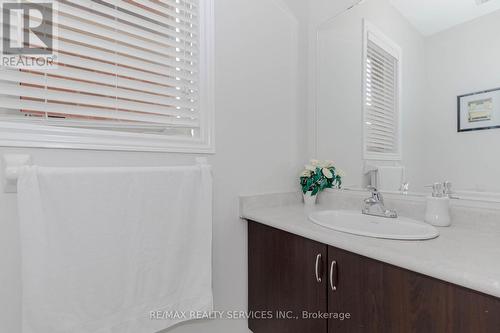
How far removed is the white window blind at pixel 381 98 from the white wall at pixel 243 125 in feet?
1.39

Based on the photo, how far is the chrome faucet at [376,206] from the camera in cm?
116

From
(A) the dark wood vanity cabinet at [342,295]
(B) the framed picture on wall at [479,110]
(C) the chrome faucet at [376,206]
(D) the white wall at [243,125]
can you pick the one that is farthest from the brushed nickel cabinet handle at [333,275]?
(B) the framed picture on wall at [479,110]

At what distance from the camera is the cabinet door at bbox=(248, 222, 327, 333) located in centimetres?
95

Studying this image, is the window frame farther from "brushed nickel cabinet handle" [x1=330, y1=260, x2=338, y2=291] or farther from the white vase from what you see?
"brushed nickel cabinet handle" [x1=330, y1=260, x2=338, y2=291]

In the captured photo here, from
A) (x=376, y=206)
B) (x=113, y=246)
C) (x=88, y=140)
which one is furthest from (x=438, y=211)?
(x=88, y=140)

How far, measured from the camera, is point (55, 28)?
0.89 meters

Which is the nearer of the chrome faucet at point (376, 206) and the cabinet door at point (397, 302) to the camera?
the cabinet door at point (397, 302)

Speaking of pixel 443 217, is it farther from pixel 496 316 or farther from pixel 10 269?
pixel 10 269

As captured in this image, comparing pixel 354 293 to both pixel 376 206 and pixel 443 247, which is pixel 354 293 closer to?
pixel 443 247

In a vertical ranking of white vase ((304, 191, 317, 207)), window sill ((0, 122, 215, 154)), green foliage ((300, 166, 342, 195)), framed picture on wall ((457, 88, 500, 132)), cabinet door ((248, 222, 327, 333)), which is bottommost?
cabinet door ((248, 222, 327, 333))

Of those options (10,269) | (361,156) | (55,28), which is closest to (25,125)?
(55,28)

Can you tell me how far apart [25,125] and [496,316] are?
140 centimetres

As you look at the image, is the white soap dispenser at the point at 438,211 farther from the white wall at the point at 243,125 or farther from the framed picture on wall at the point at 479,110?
the white wall at the point at 243,125

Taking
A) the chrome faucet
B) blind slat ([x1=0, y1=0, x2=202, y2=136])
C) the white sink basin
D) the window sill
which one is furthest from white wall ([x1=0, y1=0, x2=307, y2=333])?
the chrome faucet
